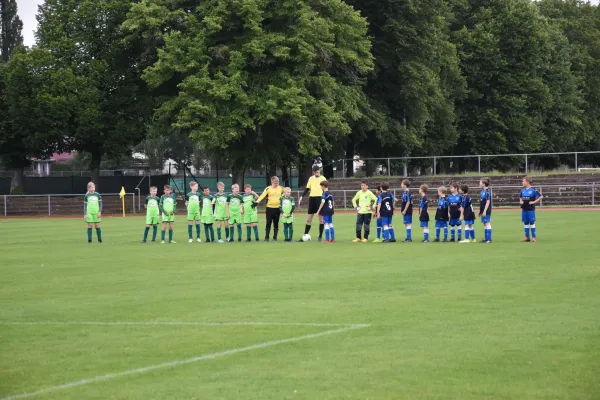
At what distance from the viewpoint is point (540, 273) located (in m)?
17.5

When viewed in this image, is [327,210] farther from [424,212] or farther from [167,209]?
[167,209]

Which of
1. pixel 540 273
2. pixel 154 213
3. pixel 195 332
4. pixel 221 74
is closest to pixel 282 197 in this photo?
pixel 154 213

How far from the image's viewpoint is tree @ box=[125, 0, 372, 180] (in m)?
51.9

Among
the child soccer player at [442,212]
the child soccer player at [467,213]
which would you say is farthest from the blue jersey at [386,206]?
the child soccer player at [467,213]

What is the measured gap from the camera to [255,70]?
5512 cm

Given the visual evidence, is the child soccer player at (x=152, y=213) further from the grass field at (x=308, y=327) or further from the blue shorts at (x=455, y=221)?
the blue shorts at (x=455, y=221)

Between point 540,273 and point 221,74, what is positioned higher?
point 221,74

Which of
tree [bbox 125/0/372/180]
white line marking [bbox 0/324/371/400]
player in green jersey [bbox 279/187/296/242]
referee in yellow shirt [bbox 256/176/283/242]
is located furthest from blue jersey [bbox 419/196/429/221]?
tree [bbox 125/0/372/180]

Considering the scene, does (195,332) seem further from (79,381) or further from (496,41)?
(496,41)

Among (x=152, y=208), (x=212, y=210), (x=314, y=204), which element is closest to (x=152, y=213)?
(x=152, y=208)

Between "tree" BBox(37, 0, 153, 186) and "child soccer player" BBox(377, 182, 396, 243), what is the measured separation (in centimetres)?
3419

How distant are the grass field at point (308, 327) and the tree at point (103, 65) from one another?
3794 centimetres

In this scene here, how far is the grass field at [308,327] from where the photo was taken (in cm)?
852

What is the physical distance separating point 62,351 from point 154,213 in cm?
1969
